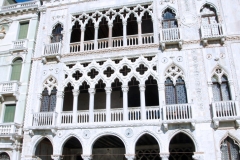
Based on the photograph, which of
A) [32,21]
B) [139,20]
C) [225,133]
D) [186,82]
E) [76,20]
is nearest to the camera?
[225,133]

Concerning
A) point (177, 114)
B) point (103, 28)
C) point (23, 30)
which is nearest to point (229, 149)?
point (177, 114)

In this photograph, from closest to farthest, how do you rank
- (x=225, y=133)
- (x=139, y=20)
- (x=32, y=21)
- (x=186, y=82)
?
(x=225, y=133)
(x=186, y=82)
(x=139, y=20)
(x=32, y=21)

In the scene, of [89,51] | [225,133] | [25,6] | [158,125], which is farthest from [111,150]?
[25,6]

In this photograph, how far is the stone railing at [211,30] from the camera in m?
16.6

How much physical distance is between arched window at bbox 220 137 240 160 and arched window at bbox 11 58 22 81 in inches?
622

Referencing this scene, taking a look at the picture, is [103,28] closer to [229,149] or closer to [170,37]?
[170,37]

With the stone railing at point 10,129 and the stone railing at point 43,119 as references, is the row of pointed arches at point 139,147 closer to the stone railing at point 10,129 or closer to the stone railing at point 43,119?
the stone railing at point 43,119

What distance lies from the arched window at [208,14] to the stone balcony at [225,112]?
6019 millimetres

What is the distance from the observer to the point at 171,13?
18.6 meters

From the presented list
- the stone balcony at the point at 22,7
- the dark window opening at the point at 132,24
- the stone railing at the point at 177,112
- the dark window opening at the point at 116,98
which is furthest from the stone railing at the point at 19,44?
the stone railing at the point at 177,112

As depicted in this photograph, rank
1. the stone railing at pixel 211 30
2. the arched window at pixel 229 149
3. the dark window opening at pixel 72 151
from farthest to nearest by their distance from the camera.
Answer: the dark window opening at pixel 72 151
the stone railing at pixel 211 30
the arched window at pixel 229 149

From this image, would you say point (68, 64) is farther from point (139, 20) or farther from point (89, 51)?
point (139, 20)

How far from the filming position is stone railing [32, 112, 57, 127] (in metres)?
17.3

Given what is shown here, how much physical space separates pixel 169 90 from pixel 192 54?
2.87m
